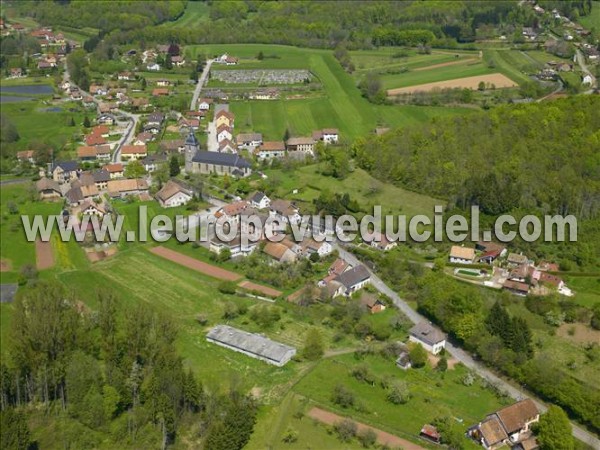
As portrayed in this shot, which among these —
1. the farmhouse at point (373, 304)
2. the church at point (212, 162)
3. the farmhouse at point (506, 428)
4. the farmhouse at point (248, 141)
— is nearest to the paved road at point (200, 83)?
the farmhouse at point (248, 141)

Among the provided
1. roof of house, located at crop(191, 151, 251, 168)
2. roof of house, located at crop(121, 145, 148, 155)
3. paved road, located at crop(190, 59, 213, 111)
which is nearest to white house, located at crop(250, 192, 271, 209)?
roof of house, located at crop(191, 151, 251, 168)

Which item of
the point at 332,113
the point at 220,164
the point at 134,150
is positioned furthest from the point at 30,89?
the point at 220,164

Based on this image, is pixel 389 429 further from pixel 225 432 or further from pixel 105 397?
pixel 105 397

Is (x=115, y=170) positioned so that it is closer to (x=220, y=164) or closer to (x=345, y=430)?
(x=220, y=164)

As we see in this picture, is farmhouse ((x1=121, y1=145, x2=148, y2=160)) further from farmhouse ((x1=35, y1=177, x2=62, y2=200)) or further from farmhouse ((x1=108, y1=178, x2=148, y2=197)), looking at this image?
farmhouse ((x1=35, y1=177, x2=62, y2=200))

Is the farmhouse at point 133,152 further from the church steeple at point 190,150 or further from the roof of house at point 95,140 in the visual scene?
the church steeple at point 190,150

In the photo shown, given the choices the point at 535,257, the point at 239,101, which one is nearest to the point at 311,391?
the point at 535,257
